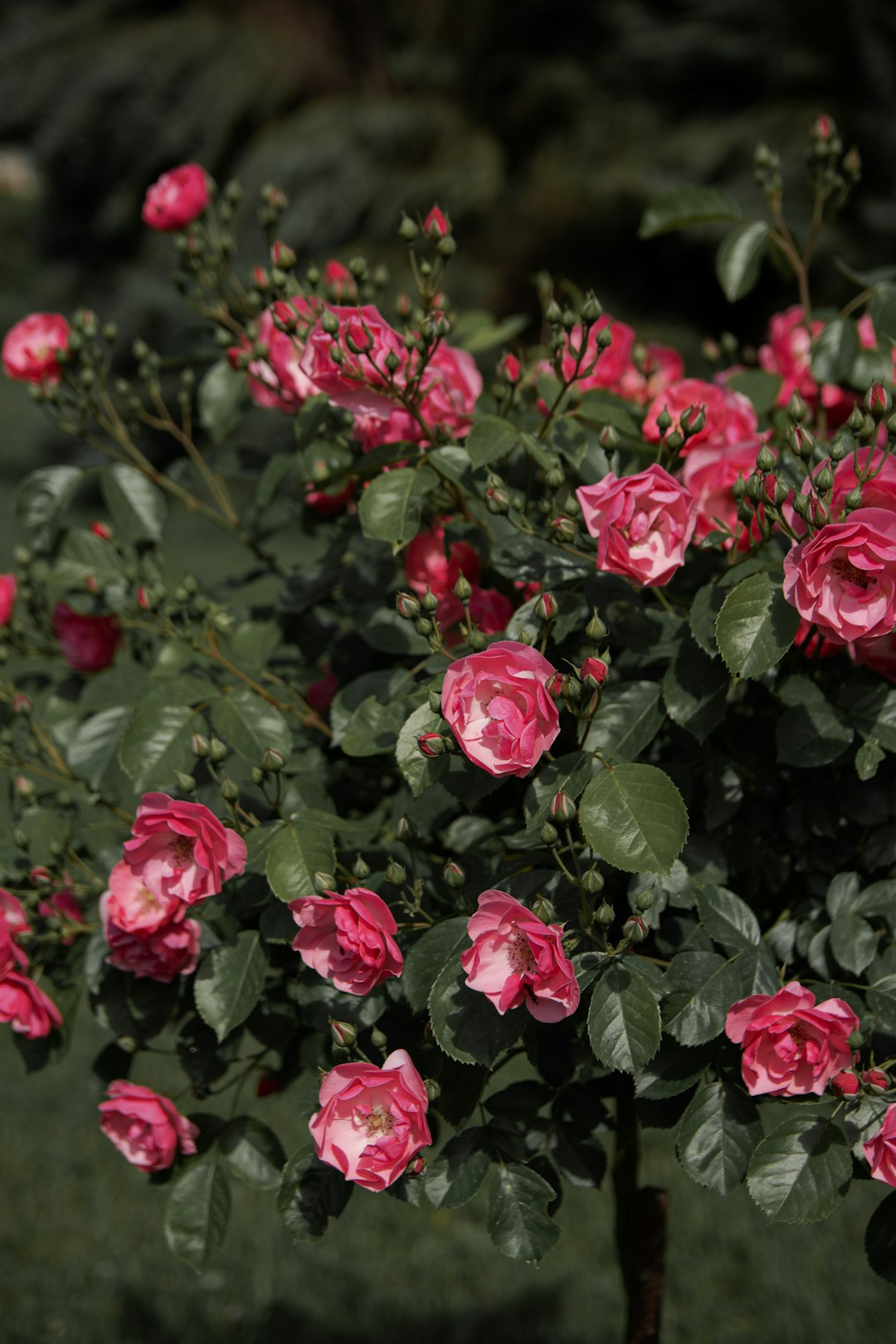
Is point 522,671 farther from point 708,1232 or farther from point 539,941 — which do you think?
point 708,1232

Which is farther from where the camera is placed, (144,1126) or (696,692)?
(144,1126)

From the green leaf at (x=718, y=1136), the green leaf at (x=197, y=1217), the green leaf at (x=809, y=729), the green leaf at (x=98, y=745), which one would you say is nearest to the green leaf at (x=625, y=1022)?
the green leaf at (x=718, y=1136)

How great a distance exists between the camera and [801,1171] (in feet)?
2.99

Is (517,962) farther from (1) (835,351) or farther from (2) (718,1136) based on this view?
(1) (835,351)

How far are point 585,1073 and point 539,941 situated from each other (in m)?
0.25

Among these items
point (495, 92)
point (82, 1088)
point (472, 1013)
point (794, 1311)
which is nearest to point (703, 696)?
point (472, 1013)

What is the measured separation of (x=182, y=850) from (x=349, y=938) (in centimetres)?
18

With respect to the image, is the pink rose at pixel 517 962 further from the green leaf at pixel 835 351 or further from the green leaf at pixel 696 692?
the green leaf at pixel 835 351

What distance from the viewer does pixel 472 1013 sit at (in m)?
0.93

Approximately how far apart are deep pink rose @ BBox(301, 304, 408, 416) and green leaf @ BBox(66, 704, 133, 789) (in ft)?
1.40

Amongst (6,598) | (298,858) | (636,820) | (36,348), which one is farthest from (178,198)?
(636,820)

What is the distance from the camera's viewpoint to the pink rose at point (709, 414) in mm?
1144

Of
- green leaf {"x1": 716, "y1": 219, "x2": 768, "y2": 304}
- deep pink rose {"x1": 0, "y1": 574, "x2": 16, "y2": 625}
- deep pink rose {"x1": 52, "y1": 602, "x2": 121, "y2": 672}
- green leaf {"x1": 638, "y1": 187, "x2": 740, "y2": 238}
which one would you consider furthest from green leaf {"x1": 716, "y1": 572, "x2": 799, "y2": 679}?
deep pink rose {"x1": 0, "y1": 574, "x2": 16, "y2": 625}

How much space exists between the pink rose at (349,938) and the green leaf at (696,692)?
27cm
